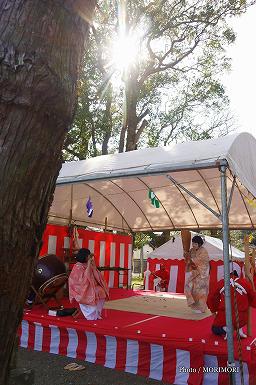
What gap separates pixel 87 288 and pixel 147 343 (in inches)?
65.1

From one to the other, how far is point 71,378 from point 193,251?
3.33 metres

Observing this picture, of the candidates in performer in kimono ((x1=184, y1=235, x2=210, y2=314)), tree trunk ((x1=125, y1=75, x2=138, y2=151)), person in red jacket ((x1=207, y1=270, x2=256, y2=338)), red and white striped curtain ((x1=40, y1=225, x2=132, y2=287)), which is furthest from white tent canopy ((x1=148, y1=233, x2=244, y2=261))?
person in red jacket ((x1=207, y1=270, x2=256, y2=338))

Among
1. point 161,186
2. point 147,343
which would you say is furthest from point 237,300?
point 161,186

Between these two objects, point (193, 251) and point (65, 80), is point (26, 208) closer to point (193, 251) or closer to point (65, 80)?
point (65, 80)

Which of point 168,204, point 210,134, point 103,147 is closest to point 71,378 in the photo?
point 168,204

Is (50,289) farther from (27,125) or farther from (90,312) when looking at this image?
(27,125)

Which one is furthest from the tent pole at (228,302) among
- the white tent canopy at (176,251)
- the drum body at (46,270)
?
the white tent canopy at (176,251)

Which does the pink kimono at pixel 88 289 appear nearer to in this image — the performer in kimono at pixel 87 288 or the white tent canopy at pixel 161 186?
the performer in kimono at pixel 87 288

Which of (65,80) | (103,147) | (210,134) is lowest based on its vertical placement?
(65,80)

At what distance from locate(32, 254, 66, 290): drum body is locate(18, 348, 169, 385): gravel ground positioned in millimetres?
1578

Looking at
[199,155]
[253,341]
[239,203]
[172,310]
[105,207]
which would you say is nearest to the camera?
[253,341]

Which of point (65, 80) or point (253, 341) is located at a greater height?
point (65, 80)

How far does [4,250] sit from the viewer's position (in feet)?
3.78

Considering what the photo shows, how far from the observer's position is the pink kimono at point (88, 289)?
5.87 metres
